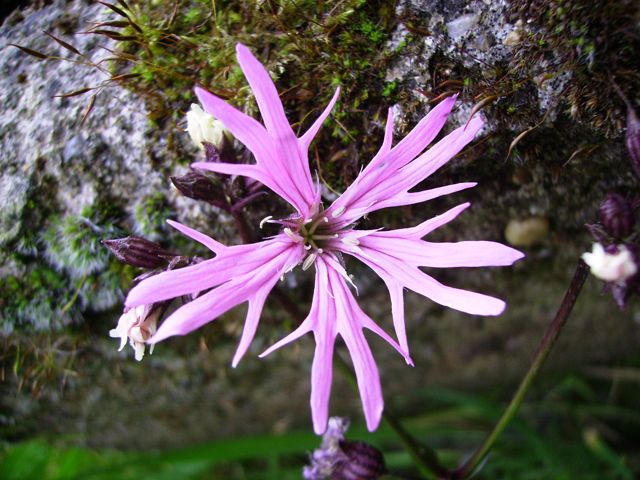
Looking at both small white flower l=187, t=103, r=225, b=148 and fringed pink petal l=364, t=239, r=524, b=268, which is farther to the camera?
small white flower l=187, t=103, r=225, b=148

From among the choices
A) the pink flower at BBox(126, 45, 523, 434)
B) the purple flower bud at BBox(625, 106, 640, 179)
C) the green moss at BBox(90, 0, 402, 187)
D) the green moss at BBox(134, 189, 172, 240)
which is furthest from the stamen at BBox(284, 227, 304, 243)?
the purple flower bud at BBox(625, 106, 640, 179)

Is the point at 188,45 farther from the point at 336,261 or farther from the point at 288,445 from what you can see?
the point at 288,445

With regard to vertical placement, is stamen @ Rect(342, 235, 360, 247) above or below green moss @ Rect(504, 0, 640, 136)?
below

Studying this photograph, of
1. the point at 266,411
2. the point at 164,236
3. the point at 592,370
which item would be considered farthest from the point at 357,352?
the point at 592,370

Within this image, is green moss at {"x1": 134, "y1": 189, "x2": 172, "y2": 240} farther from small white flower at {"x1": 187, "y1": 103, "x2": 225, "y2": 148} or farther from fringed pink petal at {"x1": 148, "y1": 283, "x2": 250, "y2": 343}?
fringed pink petal at {"x1": 148, "y1": 283, "x2": 250, "y2": 343}

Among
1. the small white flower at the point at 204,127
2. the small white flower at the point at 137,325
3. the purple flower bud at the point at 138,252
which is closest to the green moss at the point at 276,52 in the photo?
the small white flower at the point at 204,127
